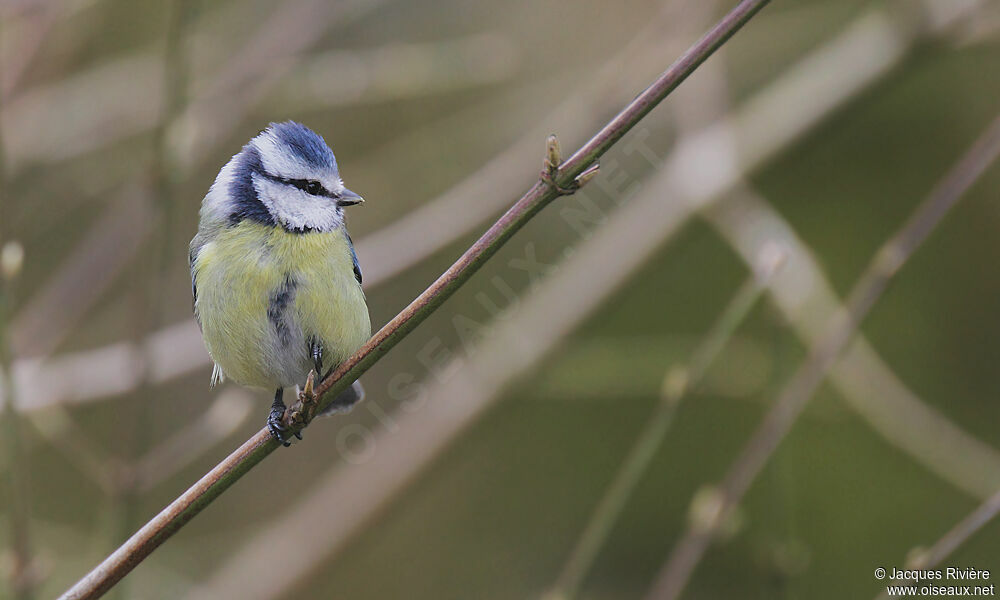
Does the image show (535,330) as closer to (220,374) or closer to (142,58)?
(220,374)

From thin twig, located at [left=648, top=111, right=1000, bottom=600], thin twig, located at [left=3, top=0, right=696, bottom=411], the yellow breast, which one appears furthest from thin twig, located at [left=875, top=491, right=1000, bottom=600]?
thin twig, located at [left=3, top=0, right=696, bottom=411]

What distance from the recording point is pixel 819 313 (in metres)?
2.75

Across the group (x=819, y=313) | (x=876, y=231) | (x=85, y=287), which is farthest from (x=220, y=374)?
(x=876, y=231)

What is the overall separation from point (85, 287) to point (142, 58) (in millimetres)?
1134

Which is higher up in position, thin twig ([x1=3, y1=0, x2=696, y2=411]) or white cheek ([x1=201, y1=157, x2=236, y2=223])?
white cheek ([x1=201, y1=157, x2=236, y2=223])

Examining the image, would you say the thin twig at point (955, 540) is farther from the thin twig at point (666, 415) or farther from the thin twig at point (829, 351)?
the thin twig at point (666, 415)

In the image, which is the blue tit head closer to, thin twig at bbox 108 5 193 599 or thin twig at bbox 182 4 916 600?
thin twig at bbox 108 5 193 599

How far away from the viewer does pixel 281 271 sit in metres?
1.94

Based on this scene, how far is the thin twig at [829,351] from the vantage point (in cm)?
172

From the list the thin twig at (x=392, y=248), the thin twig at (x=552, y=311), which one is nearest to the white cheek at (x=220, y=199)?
the thin twig at (x=392, y=248)

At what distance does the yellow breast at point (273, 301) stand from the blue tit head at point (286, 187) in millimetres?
36

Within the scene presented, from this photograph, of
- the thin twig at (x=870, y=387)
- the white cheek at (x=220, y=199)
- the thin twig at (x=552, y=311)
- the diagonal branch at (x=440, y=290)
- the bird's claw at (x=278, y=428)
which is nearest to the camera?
the diagonal branch at (x=440, y=290)

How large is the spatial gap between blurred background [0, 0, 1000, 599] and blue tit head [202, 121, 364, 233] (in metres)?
0.22

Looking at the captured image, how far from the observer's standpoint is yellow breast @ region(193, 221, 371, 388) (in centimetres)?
193
